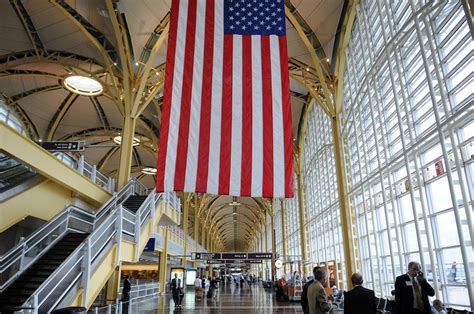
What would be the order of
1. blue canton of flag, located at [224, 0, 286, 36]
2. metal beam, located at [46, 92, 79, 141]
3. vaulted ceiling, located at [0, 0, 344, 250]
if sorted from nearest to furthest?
blue canton of flag, located at [224, 0, 286, 36]
vaulted ceiling, located at [0, 0, 344, 250]
metal beam, located at [46, 92, 79, 141]

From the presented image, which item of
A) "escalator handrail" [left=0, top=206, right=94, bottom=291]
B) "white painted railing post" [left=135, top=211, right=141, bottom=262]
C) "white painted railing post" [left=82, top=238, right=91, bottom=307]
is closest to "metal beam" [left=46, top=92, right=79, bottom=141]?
"white painted railing post" [left=135, top=211, right=141, bottom=262]

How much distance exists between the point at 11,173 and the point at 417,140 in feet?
43.1

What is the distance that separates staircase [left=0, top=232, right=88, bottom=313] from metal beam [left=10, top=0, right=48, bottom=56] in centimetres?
1354

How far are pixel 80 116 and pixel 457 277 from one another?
30.6m

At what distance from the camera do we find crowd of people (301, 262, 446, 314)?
518 centimetres

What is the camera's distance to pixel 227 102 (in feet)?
24.8

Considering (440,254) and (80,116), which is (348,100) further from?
(80,116)

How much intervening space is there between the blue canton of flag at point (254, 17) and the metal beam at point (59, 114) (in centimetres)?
2451

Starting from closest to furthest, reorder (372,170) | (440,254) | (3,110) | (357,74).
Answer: (440,254) → (372,170) → (357,74) → (3,110)

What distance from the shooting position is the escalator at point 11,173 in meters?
11.9

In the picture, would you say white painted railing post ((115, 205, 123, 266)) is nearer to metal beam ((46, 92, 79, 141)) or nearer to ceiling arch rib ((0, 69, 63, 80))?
ceiling arch rib ((0, 69, 63, 80))

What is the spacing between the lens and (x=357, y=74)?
16.5m

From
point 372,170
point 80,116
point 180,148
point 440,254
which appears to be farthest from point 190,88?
point 80,116

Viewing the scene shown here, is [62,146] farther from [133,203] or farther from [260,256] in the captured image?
[260,256]
